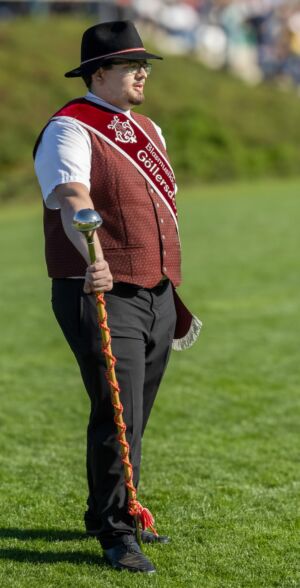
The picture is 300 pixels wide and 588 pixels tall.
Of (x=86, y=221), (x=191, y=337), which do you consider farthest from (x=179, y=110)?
(x=86, y=221)

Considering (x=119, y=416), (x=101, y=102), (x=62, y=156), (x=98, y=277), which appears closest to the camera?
(x=98, y=277)

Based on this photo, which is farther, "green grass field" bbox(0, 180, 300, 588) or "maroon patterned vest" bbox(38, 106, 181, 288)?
"green grass field" bbox(0, 180, 300, 588)

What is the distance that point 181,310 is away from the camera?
4.78 m

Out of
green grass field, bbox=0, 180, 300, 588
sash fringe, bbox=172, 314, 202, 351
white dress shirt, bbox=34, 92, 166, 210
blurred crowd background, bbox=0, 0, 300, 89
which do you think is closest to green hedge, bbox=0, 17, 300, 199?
blurred crowd background, bbox=0, 0, 300, 89

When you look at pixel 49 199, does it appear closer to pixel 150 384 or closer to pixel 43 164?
pixel 43 164

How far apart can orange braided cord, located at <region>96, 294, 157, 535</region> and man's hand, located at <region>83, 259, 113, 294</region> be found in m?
0.07

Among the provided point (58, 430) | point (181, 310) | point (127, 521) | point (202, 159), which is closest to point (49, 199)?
point (181, 310)

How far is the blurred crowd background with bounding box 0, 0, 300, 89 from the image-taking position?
3419 cm

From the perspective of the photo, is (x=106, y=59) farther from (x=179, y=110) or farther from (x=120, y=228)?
(x=179, y=110)

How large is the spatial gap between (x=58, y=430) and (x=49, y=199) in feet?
10.4

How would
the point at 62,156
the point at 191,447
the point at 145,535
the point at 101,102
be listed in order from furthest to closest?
the point at 191,447 → the point at 145,535 → the point at 101,102 → the point at 62,156

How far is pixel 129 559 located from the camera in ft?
14.3

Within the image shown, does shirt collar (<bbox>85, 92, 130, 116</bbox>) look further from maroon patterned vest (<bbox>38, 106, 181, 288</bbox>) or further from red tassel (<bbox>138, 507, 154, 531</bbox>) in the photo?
red tassel (<bbox>138, 507, 154, 531</bbox>)

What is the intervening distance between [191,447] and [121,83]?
2911 millimetres
